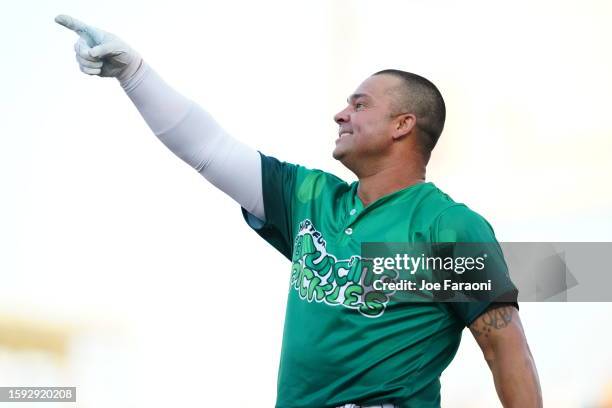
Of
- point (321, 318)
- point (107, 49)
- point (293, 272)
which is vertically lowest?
point (321, 318)

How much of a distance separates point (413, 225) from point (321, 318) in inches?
17.1

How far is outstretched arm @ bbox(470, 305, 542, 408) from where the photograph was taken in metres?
2.51

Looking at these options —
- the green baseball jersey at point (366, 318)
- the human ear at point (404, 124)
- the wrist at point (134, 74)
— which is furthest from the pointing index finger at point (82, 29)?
the human ear at point (404, 124)

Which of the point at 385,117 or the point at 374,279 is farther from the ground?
the point at 385,117

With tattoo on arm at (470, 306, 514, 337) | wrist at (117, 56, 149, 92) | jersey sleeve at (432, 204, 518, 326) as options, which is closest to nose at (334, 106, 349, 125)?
jersey sleeve at (432, 204, 518, 326)

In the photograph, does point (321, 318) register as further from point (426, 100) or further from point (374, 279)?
point (426, 100)

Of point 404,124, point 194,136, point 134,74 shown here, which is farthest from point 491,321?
point 134,74

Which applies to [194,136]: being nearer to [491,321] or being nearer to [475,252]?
[475,252]

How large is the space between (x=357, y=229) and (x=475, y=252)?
1.43 feet

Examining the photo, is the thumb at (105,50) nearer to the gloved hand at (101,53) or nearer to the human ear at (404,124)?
the gloved hand at (101,53)

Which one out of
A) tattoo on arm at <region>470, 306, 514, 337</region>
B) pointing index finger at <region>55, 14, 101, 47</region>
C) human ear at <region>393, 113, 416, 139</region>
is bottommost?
tattoo on arm at <region>470, 306, 514, 337</region>

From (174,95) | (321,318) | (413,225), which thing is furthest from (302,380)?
(174,95)

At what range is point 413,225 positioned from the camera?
2795mm

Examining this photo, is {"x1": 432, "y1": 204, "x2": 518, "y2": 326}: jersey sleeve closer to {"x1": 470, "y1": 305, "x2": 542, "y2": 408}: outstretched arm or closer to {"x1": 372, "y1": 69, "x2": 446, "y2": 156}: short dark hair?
{"x1": 470, "y1": 305, "x2": 542, "y2": 408}: outstretched arm
